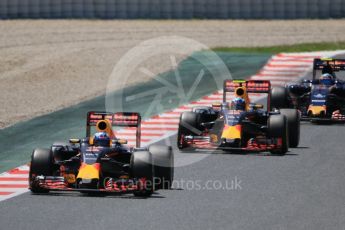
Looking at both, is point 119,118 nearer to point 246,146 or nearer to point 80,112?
point 246,146

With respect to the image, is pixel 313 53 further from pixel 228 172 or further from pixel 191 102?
pixel 228 172

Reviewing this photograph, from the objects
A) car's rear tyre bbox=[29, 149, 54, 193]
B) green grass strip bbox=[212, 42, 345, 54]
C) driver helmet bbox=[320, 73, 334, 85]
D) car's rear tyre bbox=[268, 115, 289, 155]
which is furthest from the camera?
green grass strip bbox=[212, 42, 345, 54]

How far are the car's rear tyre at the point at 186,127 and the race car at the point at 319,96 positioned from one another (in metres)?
5.83

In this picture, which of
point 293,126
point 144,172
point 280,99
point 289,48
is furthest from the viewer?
point 289,48

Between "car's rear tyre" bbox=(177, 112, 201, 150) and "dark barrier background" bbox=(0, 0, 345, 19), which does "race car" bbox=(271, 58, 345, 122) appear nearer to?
"car's rear tyre" bbox=(177, 112, 201, 150)

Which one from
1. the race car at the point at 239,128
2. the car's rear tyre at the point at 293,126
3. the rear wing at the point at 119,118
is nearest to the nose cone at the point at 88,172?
the rear wing at the point at 119,118

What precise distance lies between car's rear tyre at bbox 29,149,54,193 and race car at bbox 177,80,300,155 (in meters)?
6.50

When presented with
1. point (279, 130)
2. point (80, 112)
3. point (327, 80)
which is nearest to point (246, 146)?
point (279, 130)

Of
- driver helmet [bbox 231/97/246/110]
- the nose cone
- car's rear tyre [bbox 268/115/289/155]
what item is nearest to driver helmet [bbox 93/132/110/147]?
the nose cone

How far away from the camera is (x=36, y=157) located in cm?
2128

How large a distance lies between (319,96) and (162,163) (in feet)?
39.1

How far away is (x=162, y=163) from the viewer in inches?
850

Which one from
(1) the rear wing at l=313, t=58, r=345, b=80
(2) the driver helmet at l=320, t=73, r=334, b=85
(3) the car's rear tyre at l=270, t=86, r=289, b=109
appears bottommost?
(3) the car's rear tyre at l=270, t=86, r=289, b=109

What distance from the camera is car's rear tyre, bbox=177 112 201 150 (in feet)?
90.2
